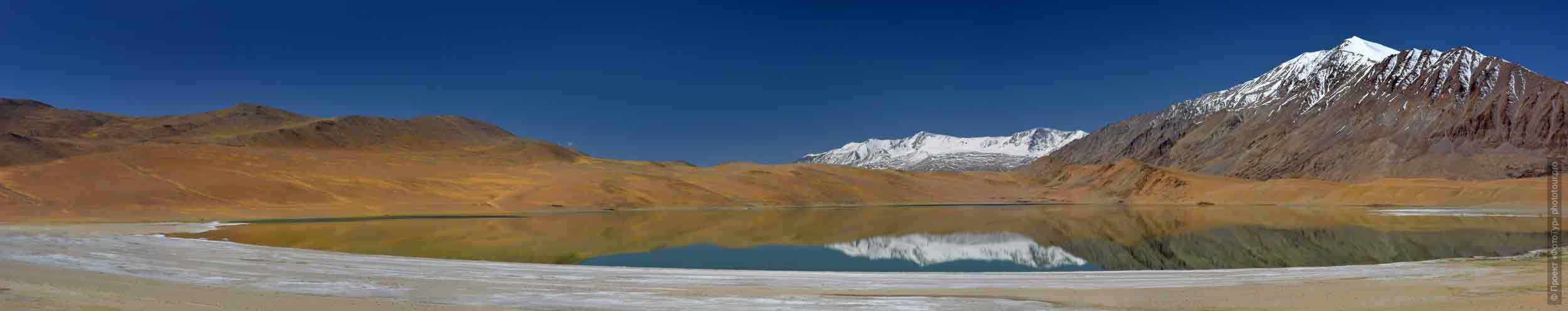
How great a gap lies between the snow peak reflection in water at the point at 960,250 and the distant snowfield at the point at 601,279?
6.06 metres

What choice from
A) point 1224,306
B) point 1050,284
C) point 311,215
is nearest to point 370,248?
point 1050,284

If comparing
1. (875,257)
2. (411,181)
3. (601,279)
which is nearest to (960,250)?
(875,257)

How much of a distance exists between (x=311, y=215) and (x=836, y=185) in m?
72.9

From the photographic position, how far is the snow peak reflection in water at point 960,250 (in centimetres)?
3155

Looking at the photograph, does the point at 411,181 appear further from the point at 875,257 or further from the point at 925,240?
the point at 875,257

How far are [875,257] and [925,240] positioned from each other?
10.7 meters

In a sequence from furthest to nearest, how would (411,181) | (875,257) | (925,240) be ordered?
(411,181) < (925,240) < (875,257)

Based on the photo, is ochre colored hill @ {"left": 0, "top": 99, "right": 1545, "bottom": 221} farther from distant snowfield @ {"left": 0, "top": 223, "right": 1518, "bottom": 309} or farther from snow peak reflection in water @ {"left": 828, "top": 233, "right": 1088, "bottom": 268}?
snow peak reflection in water @ {"left": 828, "top": 233, "right": 1088, "bottom": 268}

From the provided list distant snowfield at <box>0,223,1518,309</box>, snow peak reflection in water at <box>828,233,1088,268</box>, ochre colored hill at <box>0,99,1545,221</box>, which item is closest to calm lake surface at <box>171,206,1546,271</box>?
snow peak reflection in water at <box>828,233,1088,268</box>

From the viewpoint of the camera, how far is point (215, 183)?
79.7m

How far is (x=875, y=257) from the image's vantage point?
32.8m

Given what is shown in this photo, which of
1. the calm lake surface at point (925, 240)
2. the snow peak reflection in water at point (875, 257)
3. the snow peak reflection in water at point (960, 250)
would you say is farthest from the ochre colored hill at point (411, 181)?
the snow peak reflection in water at point (960, 250)

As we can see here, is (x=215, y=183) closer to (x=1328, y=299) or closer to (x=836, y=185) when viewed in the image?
(x=836, y=185)

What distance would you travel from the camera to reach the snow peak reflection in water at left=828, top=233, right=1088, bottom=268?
3155 cm
